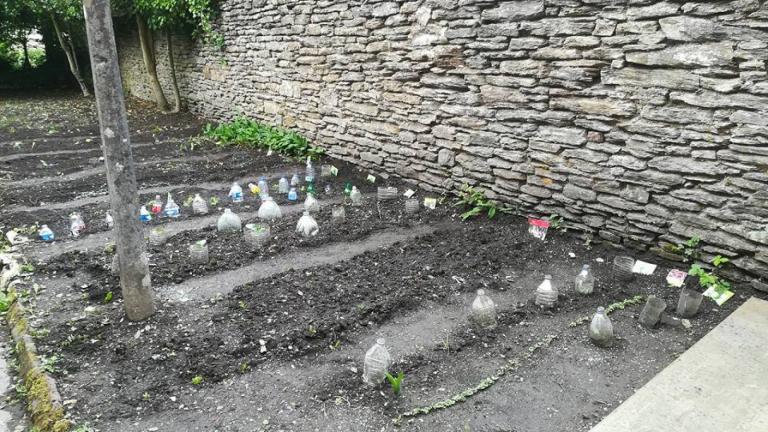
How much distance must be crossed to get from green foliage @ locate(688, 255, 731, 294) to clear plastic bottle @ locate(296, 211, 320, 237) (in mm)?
2854

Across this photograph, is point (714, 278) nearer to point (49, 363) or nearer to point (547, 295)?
point (547, 295)

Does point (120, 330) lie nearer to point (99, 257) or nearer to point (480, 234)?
point (99, 257)

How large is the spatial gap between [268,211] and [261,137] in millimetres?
3357

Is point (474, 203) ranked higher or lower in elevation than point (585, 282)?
higher

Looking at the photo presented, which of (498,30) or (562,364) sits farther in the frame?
(498,30)

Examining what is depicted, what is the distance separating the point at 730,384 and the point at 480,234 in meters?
2.14

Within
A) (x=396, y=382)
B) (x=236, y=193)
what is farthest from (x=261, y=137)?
(x=396, y=382)

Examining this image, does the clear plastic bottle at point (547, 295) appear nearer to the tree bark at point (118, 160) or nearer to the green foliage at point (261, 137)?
the tree bark at point (118, 160)

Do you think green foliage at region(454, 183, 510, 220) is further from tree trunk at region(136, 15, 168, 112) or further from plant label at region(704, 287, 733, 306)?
tree trunk at region(136, 15, 168, 112)

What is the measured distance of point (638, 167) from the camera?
3557 mm

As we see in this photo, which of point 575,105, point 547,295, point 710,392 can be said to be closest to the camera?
point 710,392

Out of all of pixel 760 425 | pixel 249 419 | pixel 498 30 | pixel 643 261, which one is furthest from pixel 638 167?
pixel 249 419

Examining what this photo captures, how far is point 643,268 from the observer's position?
11.7ft

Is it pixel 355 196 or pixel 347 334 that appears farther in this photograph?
pixel 355 196
